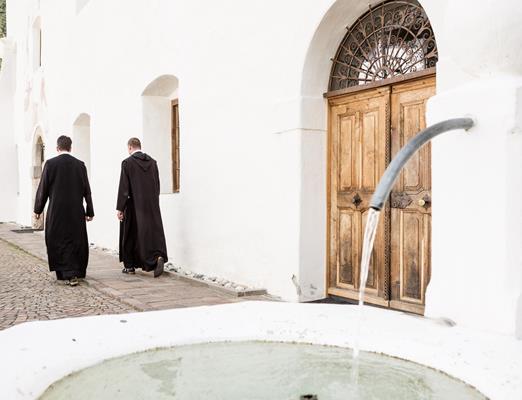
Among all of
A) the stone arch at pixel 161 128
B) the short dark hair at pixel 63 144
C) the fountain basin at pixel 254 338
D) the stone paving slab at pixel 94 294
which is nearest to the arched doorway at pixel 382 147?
the stone paving slab at pixel 94 294

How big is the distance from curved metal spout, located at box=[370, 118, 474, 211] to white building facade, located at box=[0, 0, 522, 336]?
122 mm

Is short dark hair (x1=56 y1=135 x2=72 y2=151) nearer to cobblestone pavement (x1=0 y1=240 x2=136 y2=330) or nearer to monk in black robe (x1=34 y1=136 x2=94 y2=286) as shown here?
monk in black robe (x1=34 y1=136 x2=94 y2=286)

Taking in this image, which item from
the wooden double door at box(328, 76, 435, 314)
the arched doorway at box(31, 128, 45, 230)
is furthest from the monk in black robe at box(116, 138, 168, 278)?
the arched doorway at box(31, 128, 45, 230)

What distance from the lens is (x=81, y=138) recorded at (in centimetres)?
1234

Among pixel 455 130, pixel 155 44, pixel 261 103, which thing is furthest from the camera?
pixel 155 44

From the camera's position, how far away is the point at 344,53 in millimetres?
5344

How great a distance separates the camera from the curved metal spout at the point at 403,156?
5.70ft

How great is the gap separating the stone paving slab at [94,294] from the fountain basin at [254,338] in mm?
2825

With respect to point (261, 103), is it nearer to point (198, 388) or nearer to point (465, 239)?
point (465, 239)

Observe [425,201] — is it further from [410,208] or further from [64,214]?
[64,214]

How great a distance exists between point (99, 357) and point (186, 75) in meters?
6.00

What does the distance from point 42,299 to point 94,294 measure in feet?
1.59

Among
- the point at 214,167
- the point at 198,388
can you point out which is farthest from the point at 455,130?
the point at 214,167

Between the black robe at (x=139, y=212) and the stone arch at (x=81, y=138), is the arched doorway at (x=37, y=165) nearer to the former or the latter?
the stone arch at (x=81, y=138)
